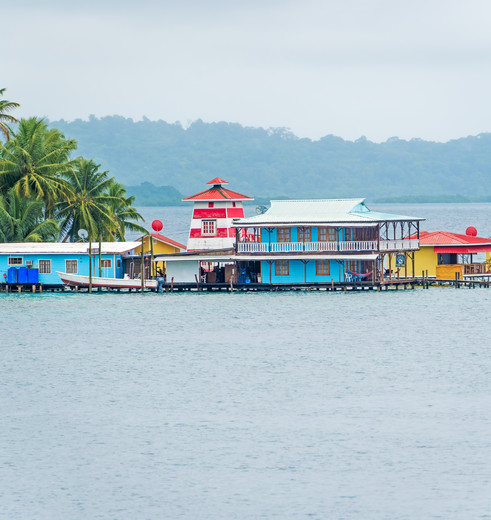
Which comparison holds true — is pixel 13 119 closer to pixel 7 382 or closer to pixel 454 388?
pixel 7 382

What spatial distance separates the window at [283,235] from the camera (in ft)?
240

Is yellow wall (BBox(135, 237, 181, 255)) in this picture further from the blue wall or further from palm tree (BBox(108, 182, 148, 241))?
the blue wall

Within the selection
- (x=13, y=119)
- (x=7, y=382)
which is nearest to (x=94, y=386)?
(x=7, y=382)

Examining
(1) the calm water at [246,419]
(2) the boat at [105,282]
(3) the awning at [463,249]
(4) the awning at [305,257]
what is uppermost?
(3) the awning at [463,249]

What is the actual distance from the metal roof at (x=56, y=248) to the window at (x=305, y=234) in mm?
12109

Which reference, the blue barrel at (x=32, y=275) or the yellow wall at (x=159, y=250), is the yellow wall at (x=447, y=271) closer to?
the yellow wall at (x=159, y=250)

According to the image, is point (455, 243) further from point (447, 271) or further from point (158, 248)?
point (158, 248)

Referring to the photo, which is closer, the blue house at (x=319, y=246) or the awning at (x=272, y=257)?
the awning at (x=272, y=257)

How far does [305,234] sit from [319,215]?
1.97 m

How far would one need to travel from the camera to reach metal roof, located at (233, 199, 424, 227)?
236 ft

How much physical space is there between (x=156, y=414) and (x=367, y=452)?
8398 mm

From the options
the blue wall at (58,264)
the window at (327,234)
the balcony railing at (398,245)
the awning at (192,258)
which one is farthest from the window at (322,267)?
the blue wall at (58,264)

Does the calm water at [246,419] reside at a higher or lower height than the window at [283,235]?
lower

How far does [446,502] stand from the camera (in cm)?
2677
